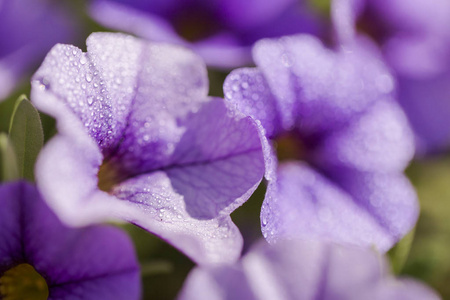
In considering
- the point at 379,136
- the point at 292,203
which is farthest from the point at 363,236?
the point at 379,136

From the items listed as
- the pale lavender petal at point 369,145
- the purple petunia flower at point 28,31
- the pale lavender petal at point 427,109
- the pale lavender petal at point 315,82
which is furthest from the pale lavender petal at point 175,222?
the pale lavender petal at point 427,109

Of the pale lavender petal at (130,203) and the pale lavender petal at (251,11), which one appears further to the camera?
the pale lavender petal at (251,11)

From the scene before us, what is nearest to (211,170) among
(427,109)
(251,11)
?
(251,11)

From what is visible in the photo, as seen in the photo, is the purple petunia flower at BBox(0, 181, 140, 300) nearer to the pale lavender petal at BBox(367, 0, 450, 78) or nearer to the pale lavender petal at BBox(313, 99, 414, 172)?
the pale lavender petal at BBox(313, 99, 414, 172)

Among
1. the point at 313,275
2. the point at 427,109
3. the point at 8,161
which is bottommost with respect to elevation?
the point at 427,109

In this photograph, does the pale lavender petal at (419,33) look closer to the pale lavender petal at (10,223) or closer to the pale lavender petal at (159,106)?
the pale lavender petal at (159,106)

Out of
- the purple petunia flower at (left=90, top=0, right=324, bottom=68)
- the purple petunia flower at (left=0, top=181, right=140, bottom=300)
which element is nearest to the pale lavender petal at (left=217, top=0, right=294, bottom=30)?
the purple petunia flower at (left=90, top=0, right=324, bottom=68)

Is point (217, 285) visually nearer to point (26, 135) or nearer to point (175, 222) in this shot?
point (175, 222)
